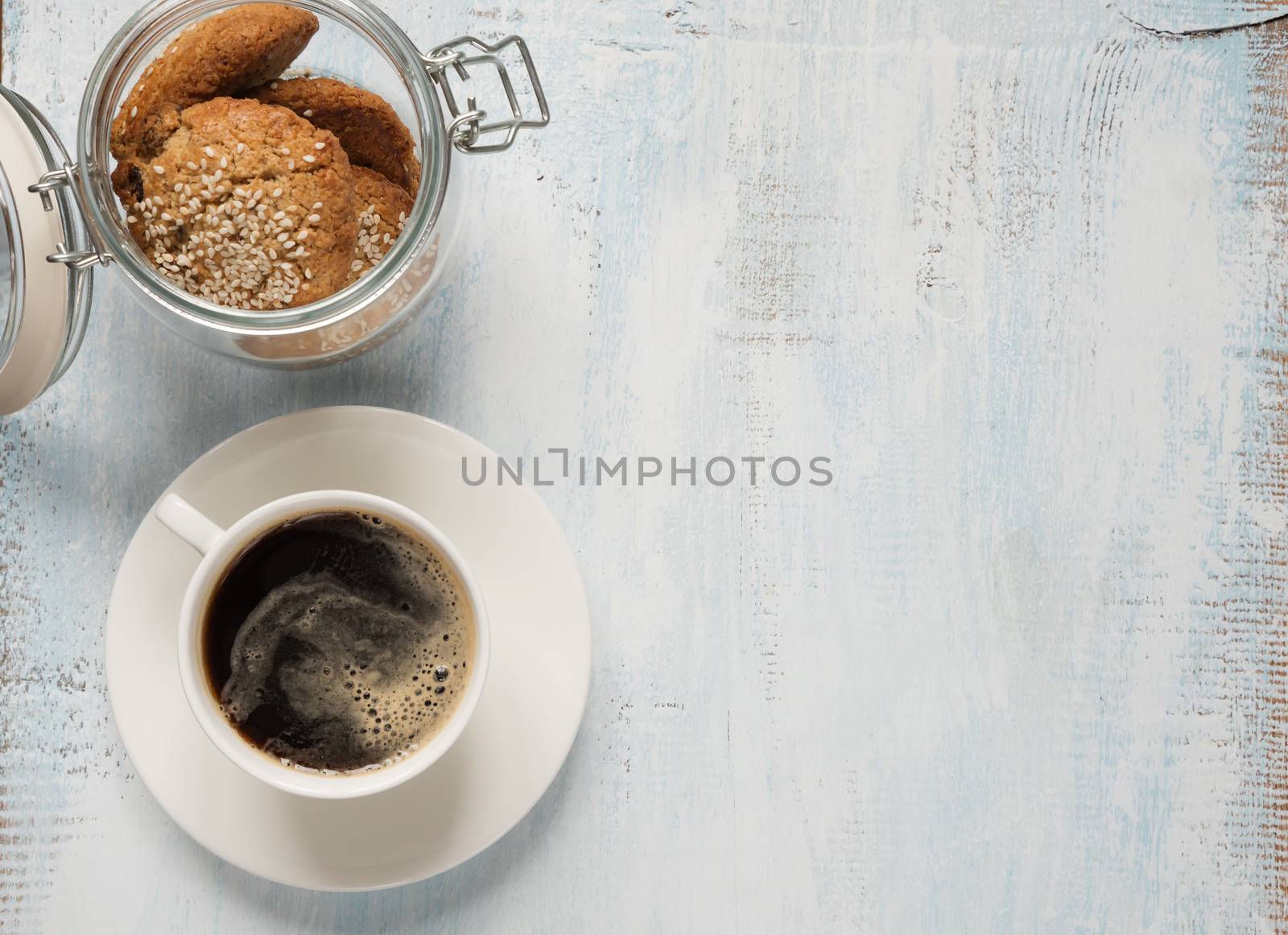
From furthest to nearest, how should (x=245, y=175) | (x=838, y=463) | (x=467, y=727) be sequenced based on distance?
(x=838, y=463)
(x=467, y=727)
(x=245, y=175)

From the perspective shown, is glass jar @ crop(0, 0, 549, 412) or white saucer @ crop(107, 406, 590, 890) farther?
white saucer @ crop(107, 406, 590, 890)

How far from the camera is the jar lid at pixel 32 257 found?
0.75 metres

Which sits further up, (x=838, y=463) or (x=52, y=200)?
(x=52, y=200)

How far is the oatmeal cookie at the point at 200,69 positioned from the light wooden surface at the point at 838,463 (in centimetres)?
23

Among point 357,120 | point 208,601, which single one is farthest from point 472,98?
point 208,601

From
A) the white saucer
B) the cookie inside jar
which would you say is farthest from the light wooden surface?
the cookie inside jar

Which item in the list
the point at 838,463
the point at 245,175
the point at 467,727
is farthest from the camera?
the point at 838,463

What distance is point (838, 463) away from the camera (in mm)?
978

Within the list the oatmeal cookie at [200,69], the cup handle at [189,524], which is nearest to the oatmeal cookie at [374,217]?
the oatmeal cookie at [200,69]

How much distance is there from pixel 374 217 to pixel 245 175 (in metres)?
0.09

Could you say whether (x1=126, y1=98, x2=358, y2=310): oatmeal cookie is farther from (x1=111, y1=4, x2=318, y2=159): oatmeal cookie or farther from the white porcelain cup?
the white porcelain cup

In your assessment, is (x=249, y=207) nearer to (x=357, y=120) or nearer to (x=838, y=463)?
(x=357, y=120)

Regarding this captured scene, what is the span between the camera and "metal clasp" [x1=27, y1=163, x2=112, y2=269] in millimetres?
747

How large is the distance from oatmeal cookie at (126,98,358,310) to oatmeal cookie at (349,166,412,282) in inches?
0.6
